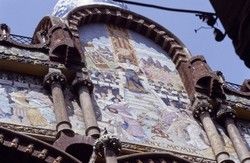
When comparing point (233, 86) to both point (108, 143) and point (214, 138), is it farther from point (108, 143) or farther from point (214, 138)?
point (108, 143)

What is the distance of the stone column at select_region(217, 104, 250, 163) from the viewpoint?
1288 cm

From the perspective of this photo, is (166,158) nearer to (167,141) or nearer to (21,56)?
(167,141)

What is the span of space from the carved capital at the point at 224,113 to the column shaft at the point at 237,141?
8 cm

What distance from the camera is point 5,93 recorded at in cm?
1240

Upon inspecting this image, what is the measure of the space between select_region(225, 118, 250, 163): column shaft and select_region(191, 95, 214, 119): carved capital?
44cm

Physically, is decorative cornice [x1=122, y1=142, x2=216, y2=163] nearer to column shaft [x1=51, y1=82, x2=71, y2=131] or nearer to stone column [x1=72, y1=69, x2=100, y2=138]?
stone column [x1=72, y1=69, x2=100, y2=138]

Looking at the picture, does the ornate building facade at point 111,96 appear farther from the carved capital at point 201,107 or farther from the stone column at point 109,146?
the stone column at point 109,146

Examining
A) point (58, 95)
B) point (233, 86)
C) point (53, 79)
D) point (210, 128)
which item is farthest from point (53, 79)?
point (233, 86)

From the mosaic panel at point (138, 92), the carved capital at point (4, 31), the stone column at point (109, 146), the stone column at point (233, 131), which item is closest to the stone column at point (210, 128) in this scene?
the mosaic panel at point (138, 92)

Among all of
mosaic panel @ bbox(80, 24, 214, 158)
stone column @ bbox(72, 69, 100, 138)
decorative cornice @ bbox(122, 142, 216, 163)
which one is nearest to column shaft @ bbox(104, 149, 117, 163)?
stone column @ bbox(72, 69, 100, 138)

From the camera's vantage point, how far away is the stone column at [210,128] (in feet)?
41.2

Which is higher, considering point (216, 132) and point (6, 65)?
point (6, 65)

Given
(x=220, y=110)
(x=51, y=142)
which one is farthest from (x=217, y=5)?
(x=220, y=110)

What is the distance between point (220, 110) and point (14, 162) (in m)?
4.97
